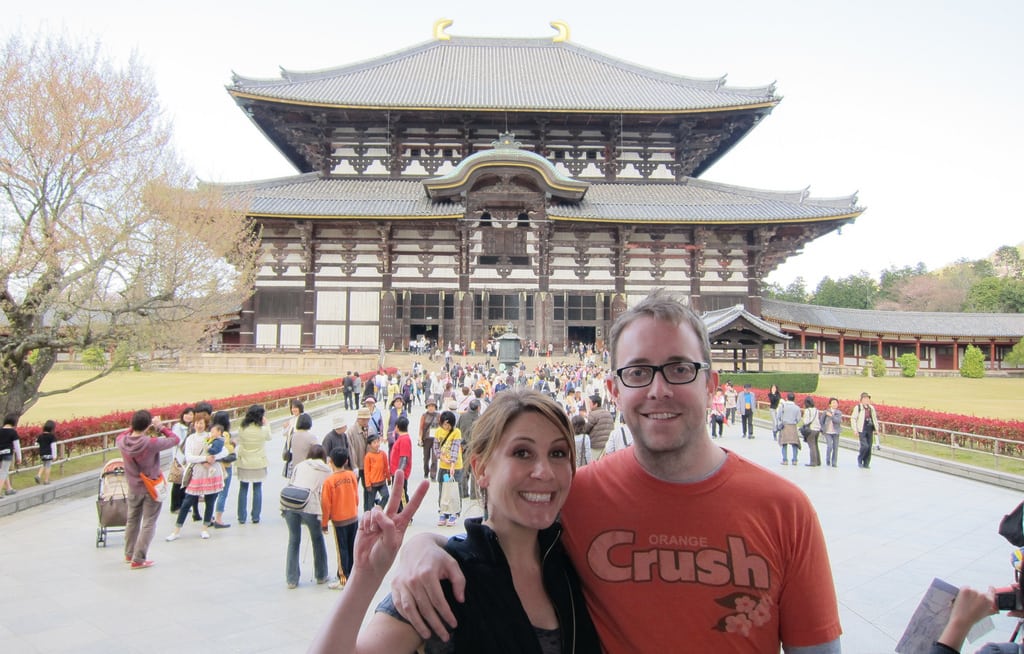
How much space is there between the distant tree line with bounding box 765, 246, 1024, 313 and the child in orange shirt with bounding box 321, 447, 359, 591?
2414 inches

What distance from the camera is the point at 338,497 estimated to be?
593 cm

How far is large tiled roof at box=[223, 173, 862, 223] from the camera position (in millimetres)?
29031

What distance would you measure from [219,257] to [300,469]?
9.23m

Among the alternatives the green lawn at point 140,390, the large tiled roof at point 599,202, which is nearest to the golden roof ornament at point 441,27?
the large tiled roof at point 599,202

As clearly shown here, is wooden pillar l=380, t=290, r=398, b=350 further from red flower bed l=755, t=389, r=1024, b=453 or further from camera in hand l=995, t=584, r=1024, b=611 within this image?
camera in hand l=995, t=584, r=1024, b=611

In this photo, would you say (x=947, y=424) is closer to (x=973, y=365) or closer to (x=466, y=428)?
(x=466, y=428)

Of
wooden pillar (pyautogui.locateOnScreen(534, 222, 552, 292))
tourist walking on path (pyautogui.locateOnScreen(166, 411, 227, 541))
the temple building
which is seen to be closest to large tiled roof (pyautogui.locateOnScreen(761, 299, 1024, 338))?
the temple building

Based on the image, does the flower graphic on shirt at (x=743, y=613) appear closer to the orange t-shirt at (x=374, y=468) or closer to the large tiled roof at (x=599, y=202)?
the orange t-shirt at (x=374, y=468)

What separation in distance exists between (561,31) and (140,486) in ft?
137

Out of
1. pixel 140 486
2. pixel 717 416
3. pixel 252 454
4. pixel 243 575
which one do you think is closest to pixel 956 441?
pixel 717 416

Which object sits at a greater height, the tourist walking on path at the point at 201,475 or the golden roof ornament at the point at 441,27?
the golden roof ornament at the point at 441,27

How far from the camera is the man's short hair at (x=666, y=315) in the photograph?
2.12m

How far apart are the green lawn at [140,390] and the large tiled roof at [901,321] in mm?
26042

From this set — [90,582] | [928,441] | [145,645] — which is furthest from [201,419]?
[928,441]
